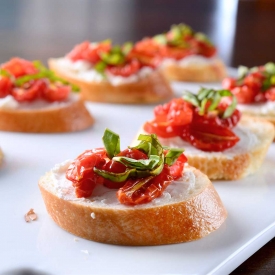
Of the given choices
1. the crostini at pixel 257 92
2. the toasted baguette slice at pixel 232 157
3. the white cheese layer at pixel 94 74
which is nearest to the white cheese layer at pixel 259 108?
the crostini at pixel 257 92

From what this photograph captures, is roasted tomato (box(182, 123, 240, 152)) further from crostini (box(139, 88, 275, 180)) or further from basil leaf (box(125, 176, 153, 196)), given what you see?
basil leaf (box(125, 176, 153, 196))

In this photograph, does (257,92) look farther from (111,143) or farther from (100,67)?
(111,143)

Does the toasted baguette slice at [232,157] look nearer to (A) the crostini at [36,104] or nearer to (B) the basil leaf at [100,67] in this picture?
(A) the crostini at [36,104]

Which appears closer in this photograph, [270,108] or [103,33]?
[270,108]

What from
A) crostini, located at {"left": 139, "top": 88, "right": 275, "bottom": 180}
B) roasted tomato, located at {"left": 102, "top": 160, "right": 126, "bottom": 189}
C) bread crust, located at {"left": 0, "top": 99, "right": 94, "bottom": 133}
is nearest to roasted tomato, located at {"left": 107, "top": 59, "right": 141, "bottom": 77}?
bread crust, located at {"left": 0, "top": 99, "right": 94, "bottom": 133}

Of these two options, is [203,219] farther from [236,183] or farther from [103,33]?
[103,33]

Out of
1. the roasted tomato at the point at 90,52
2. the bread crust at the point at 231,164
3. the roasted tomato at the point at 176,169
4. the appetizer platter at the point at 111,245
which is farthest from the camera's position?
the roasted tomato at the point at 90,52

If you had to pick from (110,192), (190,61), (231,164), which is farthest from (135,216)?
(190,61)

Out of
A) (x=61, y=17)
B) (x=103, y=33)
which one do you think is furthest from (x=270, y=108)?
(x=61, y=17)
